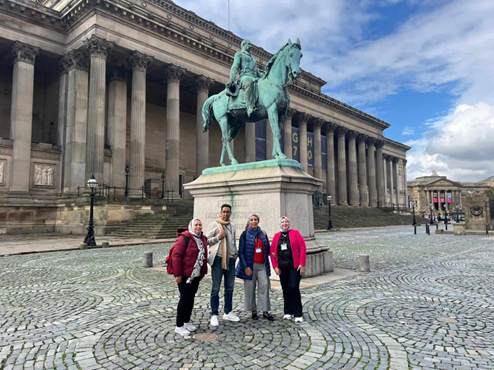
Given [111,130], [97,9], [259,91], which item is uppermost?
[97,9]

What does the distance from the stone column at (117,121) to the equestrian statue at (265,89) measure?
2289 centimetres

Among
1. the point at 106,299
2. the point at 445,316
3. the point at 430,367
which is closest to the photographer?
the point at 430,367

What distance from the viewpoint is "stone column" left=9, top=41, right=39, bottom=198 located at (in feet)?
91.5

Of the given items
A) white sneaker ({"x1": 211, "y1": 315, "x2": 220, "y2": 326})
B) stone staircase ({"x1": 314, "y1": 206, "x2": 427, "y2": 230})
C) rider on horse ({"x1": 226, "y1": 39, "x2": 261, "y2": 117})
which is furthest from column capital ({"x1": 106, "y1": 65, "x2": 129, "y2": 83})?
white sneaker ({"x1": 211, "y1": 315, "x2": 220, "y2": 326})

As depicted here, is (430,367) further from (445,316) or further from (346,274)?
(346,274)

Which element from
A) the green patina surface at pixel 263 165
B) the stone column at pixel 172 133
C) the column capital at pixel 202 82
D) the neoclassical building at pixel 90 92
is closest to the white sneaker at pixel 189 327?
the green patina surface at pixel 263 165

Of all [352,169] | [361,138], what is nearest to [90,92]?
[352,169]

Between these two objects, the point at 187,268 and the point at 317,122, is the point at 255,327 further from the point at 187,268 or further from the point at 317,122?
the point at 317,122

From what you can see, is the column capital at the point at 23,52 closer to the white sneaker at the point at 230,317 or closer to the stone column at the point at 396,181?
the white sneaker at the point at 230,317

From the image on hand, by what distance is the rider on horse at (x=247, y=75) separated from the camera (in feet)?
33.8

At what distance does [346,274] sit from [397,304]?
10.00 feet

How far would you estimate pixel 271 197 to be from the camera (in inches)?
Result: 356

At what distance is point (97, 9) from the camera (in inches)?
1113

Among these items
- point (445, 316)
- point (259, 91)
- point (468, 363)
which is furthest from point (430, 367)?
point (259, 91)
